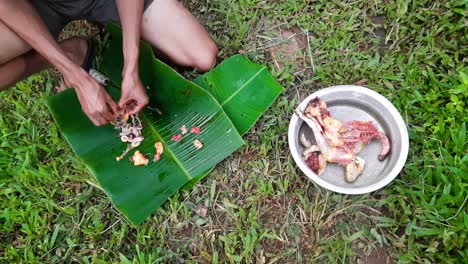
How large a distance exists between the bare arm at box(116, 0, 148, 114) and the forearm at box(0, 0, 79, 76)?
23cm

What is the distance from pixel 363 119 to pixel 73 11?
1.53m

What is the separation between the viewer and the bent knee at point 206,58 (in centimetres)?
239

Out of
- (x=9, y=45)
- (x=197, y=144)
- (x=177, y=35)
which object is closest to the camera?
(x=9, y=45)

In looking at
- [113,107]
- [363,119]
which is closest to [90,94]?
[113,107]

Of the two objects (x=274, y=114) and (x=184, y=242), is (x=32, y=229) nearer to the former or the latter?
(x=184, y=242)

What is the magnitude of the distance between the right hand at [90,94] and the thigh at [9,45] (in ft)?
1.00

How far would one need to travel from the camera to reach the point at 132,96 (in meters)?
2.08

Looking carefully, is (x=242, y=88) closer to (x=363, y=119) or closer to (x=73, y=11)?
(x=363, y=119)

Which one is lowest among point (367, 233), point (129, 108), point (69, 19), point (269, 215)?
point (367, 233)

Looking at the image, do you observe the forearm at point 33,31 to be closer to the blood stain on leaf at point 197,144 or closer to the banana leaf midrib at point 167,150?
the banana leaf midrib at point 167,150

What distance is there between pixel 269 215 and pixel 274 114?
52 centimetres

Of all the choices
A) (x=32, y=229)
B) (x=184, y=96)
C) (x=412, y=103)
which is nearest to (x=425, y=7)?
(x=412, y=103)

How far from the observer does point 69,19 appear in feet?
7.63

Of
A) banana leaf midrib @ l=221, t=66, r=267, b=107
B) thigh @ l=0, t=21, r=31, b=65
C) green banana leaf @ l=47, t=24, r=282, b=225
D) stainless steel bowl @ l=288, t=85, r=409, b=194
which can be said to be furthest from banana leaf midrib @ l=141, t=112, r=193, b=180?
thigh @ l=0, t=21, r=31, b=65
